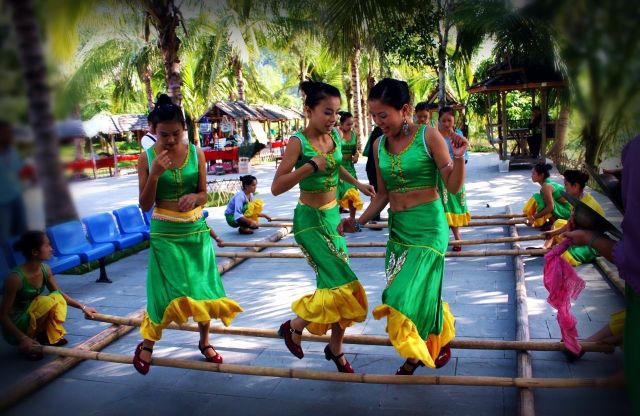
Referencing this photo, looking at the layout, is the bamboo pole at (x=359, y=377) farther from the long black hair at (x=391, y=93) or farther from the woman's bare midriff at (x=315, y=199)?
the long black hair at (x=391, y=93)

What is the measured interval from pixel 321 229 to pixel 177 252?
861mm

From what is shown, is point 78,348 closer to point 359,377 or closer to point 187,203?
point 187,203

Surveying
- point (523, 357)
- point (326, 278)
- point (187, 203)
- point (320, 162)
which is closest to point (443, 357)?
point (523, 357)

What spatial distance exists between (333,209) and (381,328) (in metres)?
1.27

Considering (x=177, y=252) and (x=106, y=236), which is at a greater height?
(x=177, y=252)

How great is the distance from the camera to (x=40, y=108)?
0.65 m

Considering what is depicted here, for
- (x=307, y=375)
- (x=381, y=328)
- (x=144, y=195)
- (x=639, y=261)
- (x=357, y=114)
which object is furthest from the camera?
(x=357, y=114)

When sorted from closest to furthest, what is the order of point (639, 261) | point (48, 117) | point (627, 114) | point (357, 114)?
point (48, 117) < point (627, 114) < point (639, 261) < point (357, 114)

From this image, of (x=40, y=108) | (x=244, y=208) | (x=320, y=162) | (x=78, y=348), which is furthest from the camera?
(x=244, y=208)

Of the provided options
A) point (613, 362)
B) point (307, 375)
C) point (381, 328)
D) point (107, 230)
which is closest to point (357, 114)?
point (107, 230)

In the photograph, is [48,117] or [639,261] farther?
[639,261]

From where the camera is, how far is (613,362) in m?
1.38

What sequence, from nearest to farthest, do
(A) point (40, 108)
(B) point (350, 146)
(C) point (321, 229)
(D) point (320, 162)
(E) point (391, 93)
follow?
(A) point (40, 108)
(E) point (391, 93)
(D) point (320, 162)
(C) point (321, 229)
(B) point (350, 146)

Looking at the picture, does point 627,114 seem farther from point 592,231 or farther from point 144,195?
point 144,195
